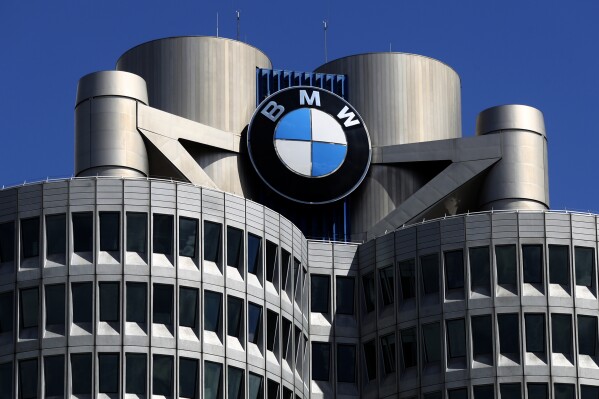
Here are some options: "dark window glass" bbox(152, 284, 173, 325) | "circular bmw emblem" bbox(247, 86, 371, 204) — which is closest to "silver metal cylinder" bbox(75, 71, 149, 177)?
"circular bmw emblem" bbox(247, 86, 371, 204)

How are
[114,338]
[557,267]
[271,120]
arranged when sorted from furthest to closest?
[271,120] → [557,267] → [114,338]

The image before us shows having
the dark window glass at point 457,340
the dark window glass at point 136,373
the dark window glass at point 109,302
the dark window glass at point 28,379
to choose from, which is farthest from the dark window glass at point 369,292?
the dark window glass at point 28,379

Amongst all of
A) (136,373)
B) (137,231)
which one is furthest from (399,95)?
(136,373)

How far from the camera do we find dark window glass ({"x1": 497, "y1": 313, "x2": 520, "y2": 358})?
133 metres

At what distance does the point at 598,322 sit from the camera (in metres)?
134

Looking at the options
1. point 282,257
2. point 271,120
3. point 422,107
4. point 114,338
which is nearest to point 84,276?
point 114,338

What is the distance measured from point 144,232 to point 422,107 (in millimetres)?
27980

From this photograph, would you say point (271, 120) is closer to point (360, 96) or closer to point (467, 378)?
point (360, 96)

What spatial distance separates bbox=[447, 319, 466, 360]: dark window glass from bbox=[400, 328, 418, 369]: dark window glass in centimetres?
235

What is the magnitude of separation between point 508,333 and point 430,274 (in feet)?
20.4

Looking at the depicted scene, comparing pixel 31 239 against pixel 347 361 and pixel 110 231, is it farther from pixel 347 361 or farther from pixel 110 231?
pixel 347 361

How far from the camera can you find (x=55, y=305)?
128 m

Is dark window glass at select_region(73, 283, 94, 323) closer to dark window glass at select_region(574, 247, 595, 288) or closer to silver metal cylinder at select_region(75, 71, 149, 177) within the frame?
silver metal cylinder at select_region(75, 71, 149, 177)

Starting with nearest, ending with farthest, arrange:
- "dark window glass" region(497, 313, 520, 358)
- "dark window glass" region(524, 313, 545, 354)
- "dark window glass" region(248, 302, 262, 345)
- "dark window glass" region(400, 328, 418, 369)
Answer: "dark window glass" region(248, 302, 262, 345) → "dark window glass" region(497, 313, 520, 358) → "dark window glass" region(524, 313, 545, 354) → "dark window glass" region(400, 328, 418, 369)
